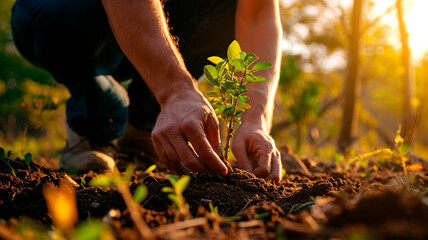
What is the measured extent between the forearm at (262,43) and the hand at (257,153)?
0.15 metres

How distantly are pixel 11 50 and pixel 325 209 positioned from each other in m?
24.6

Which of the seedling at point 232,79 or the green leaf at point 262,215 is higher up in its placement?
the seedling at point 232,79

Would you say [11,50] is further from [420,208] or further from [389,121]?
[389,121]

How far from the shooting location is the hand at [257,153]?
5.55 feet

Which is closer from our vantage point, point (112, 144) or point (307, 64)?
point (112, 144)

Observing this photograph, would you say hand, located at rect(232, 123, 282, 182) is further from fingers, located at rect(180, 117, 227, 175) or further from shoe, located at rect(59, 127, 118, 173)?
shoe, located at rect(59, 127, 118, 173)

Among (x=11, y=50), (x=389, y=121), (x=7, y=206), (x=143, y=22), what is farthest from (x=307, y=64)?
(x=389, y=121)

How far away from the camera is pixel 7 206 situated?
122 cm

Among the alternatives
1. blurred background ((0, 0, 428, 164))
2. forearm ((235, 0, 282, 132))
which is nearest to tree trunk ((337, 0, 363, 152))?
blurred background ((0, 0, 428, 164))

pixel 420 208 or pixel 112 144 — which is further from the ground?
pixel 420 208

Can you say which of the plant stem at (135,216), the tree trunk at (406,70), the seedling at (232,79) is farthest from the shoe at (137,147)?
the tree trunk at (406,70)

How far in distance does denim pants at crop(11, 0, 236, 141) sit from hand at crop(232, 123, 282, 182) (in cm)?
138

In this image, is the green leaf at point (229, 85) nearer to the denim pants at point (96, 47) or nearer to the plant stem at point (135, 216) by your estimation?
the plant stem at point (135, 216)

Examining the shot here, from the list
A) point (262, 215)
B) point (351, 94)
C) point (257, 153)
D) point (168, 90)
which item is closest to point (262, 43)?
point (257, 153)
